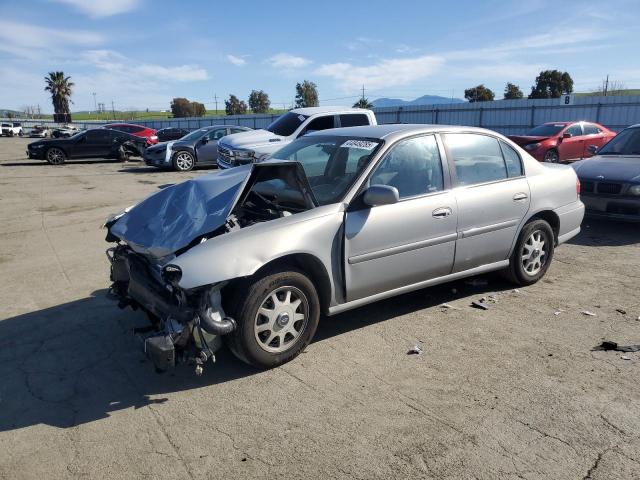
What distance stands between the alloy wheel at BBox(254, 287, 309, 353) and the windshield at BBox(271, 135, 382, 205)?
84 cm

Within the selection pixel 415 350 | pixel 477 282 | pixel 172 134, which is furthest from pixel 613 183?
pixel 172 134

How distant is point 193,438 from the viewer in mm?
3090

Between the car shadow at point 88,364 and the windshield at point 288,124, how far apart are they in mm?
7393

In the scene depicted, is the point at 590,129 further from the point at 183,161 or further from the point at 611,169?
the point at 183,161

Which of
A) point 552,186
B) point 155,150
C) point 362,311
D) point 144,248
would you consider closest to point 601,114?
point 155,150

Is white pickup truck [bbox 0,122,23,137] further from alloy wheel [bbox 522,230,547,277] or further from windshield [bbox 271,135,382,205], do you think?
alloy wheel [bbox 522,230,547,277]

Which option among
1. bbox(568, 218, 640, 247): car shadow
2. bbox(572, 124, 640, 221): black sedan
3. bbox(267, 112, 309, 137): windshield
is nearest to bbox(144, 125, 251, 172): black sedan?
bbox(267, 112, 309, 137): windshield

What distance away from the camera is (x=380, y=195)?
4062 mm

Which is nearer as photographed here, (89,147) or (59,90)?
(89,147)

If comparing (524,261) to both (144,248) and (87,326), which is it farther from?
(87,326)

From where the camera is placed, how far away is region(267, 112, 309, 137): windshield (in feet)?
39.1

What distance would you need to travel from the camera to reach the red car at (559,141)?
1533cm

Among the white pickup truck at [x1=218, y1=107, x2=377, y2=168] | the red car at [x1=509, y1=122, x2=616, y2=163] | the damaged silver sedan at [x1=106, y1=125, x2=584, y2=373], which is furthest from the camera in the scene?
the red car at [x1=509, y1=122, x2=616, y2=163]

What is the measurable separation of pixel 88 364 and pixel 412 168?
10.2 ft
